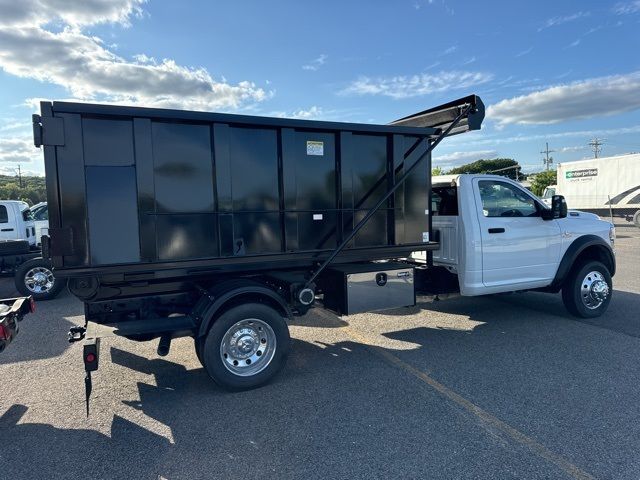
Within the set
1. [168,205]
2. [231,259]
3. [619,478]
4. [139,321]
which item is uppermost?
[168,205]

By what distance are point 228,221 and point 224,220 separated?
0.14 ft

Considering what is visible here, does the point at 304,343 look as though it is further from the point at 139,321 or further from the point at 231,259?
the point at 139,321

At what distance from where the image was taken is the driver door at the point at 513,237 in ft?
20.9

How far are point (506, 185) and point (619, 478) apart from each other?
14.5ft

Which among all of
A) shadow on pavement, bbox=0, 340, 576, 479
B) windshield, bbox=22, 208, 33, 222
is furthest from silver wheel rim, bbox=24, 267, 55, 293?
shadow on pavement, bbox=0, 340, 576, 479

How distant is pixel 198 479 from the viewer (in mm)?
3154

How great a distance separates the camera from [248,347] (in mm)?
4719

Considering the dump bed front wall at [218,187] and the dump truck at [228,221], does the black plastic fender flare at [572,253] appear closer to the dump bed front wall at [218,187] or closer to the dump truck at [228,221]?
the dump truck at [228,221]

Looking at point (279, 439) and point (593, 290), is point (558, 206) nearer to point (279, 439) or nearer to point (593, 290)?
point (593, 290)

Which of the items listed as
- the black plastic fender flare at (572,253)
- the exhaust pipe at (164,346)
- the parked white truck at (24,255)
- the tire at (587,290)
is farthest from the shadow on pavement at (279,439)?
the parked white truck at (24,255)

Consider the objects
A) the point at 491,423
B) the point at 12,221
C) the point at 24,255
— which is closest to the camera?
the point at 491,423

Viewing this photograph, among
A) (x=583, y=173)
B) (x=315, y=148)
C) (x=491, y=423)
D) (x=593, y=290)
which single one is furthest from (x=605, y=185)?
(x=491, y=423)

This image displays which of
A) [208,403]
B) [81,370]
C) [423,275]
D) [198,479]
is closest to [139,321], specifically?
[208,403]

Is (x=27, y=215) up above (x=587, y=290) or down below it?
above
